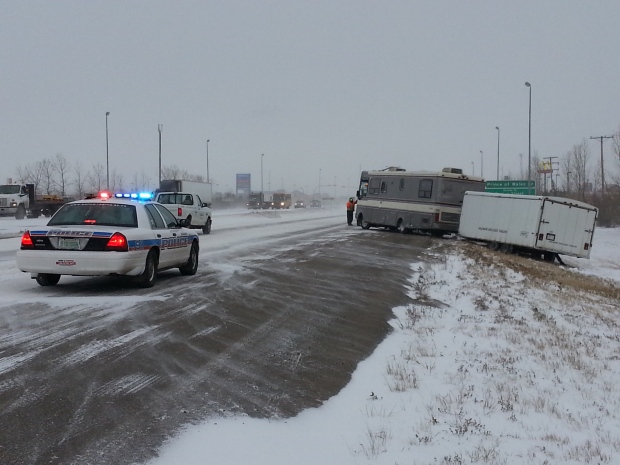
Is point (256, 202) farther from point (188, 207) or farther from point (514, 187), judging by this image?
point (188, 207)

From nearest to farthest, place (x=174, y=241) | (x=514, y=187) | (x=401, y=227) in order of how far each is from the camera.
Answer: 1. (x=174, y=241)
2. (x=401, y=227)
3. (x=514, y=187)

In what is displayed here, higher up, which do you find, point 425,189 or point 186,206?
point 425,189

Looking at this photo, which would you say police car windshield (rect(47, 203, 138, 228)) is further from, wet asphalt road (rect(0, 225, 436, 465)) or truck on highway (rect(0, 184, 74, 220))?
truck on highway (rect(0, 184, 74, 220))

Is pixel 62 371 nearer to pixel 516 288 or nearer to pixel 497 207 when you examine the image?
pixel 516 288

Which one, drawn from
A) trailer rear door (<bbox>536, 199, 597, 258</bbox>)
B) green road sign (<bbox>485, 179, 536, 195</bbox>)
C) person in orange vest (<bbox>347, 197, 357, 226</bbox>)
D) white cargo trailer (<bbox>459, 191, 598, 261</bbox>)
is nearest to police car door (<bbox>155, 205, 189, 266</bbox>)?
white cargo trailer (<bbox>459, 191, 598, 261</bbox>)

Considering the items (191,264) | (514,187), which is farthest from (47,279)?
(514,187)

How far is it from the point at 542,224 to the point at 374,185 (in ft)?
39.4

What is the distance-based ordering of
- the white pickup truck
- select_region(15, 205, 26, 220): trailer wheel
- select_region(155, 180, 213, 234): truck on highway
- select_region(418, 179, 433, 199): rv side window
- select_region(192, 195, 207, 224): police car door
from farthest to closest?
select_region(15, 205, 26, 220): trailer wheel, select_region(418, 179, 433, 199): rv side window, select_region(192, 195, 207, 224): police car door, the white pickup truck, select_region(155, 180, 213, 234): truck on highway

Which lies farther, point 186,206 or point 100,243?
point 186,206

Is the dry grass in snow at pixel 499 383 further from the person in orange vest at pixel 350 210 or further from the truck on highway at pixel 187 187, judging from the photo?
the truck on highway at pixel 187 187

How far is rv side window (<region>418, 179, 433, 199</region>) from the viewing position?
30000 mm

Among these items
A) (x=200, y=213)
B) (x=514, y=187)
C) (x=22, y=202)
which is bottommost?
(x=200, y=213)

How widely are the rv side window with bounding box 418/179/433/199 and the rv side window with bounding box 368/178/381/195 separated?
4176mm

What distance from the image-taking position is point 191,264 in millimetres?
13328
